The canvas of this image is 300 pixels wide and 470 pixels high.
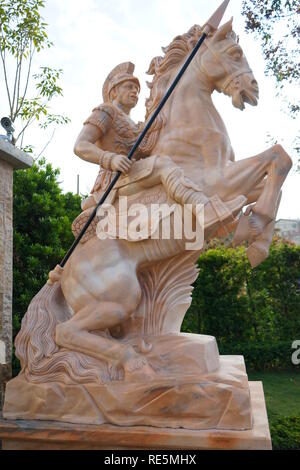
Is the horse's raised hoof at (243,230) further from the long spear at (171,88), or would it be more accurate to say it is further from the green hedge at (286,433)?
the green hedge at (286,433)

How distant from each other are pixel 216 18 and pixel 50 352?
2.07 m

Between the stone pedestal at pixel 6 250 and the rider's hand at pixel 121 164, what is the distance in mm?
1281

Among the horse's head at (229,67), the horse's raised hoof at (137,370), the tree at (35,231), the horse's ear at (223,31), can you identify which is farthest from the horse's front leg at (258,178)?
the tree at (35,231)

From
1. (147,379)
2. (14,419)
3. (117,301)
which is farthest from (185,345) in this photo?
(14,419)

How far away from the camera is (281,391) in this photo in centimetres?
566

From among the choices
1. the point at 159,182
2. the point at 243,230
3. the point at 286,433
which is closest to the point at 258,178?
the point at 243,230

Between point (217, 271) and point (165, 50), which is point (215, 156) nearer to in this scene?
point (165, 50)

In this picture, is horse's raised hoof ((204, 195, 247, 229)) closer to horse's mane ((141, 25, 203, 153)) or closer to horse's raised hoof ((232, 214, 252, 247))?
horse's raised hoof ((232, 214, 252, 247))

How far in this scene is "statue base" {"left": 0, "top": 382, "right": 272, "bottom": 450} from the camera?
2.06 m

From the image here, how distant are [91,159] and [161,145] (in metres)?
0.42

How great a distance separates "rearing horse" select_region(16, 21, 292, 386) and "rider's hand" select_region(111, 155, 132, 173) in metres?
0.14

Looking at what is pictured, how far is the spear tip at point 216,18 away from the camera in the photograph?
8.25ft

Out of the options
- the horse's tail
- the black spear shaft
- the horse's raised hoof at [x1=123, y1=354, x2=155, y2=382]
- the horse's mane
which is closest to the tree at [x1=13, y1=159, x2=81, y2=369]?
the horse's tail

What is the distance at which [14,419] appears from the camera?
2.42 metres
